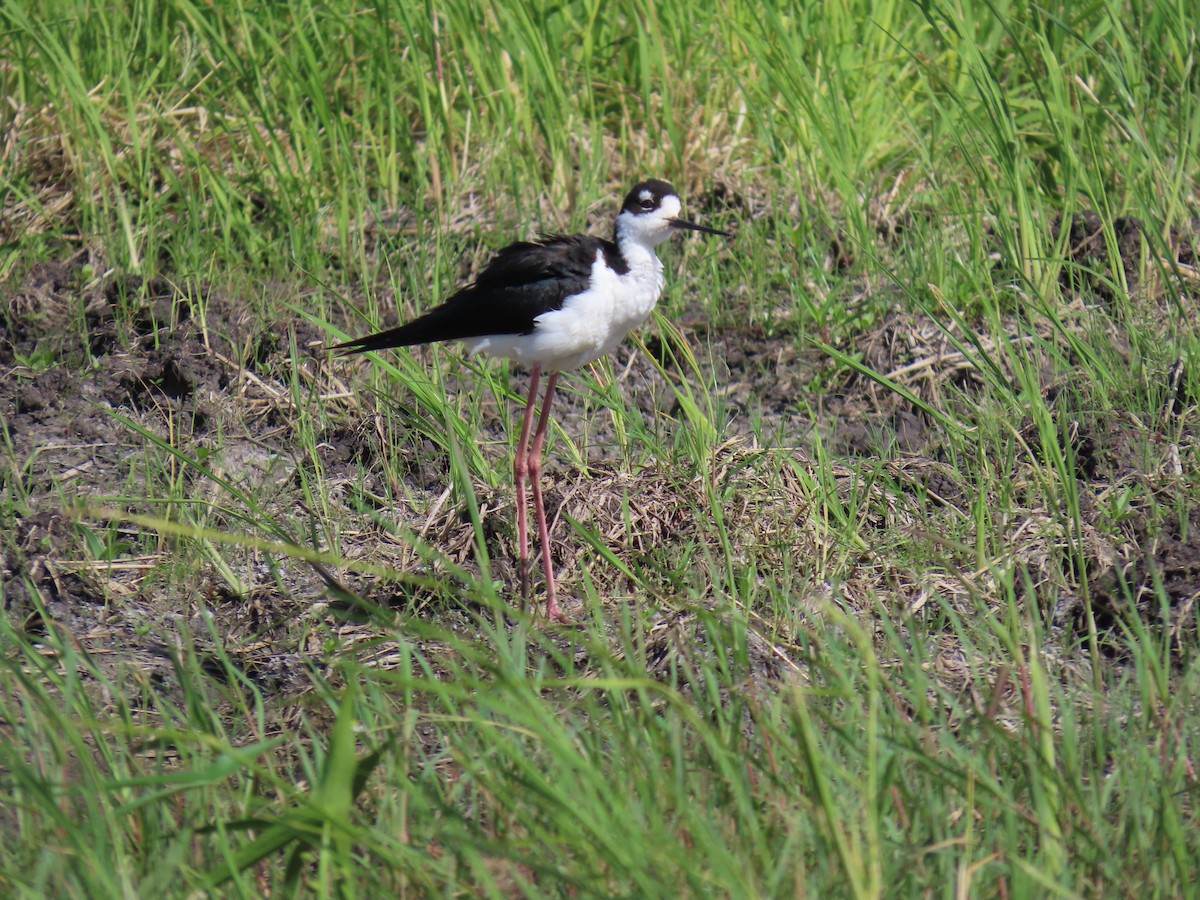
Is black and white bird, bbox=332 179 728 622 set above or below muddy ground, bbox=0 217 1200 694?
above

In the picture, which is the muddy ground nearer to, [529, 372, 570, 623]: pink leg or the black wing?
[529, 372, 570, 623]: pink leg

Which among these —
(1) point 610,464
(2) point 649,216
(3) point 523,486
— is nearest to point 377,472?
(3) point 523,486

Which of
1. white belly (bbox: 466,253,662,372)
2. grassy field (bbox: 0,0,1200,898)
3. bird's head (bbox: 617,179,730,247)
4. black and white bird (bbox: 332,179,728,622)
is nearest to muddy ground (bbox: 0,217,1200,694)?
grassy field (bbox: 0,0,1200,898)

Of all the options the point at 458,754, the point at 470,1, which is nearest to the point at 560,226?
the point at 470,1

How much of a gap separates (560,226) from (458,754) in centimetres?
295

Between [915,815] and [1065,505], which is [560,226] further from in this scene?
[915,815]

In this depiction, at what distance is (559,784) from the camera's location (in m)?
2.17

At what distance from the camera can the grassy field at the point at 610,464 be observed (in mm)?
2150

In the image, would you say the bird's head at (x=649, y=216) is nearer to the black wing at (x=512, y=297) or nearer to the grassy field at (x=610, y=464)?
the black wing at (x=512, y=297)

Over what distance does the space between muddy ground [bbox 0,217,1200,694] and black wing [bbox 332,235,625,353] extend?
0.41 m

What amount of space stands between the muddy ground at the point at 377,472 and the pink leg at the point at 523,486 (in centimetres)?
10

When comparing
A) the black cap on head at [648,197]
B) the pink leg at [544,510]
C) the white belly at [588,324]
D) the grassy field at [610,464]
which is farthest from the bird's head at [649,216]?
the pink leg at [544,510]

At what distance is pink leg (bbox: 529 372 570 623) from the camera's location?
357 centimetres

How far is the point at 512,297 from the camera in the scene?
3664mm
